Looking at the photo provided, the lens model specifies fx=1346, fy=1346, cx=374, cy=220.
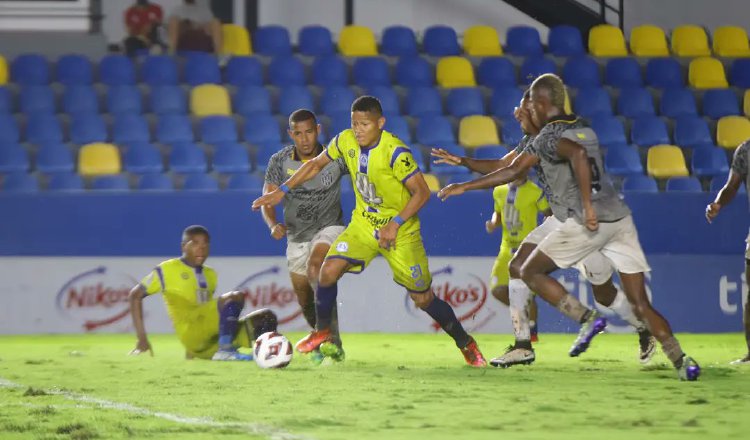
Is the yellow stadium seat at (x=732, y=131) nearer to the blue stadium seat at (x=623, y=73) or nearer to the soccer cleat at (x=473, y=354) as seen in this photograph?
the blue stadium seat at (x=623, y=73)

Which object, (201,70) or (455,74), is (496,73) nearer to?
(455,74)

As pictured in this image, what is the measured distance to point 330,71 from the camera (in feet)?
53.7

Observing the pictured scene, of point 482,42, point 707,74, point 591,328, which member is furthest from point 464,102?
point 591,328

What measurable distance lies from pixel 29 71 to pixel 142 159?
234 cm

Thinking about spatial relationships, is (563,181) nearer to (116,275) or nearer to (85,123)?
(116,275)

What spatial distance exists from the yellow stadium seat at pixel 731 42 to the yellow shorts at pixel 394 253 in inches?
411

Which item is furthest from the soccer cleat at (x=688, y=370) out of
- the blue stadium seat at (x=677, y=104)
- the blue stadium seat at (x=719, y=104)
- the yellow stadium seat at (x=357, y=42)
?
the yellow stadium seat at (x=357, y=42)

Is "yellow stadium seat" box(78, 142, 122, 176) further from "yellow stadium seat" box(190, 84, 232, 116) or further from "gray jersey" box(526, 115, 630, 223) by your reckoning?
"gray jersey" box(526, 115, 630, 223)

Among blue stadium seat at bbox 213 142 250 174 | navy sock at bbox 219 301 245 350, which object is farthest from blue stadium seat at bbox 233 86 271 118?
navy sock at bbox 219 301 245 350

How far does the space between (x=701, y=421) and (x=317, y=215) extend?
453 centimetres

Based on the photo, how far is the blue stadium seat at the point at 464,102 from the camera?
16.2 m

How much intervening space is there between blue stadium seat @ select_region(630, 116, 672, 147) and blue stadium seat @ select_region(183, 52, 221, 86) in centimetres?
504

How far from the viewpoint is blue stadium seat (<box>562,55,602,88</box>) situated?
1681cm

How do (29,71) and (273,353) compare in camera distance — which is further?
(29,71)
